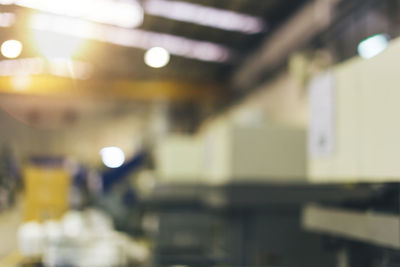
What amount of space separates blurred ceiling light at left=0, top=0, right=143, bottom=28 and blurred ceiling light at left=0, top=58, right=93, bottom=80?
0.07 metres

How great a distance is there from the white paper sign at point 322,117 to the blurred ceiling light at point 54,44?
0.50 metres

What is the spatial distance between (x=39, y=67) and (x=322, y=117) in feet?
1.82

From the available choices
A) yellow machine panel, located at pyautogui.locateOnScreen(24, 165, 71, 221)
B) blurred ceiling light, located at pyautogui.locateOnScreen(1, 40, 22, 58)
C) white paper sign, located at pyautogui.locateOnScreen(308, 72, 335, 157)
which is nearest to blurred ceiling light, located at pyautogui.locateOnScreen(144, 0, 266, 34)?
white paper sign, located at pyautogui.locateOnScreen(308, 72, 335, 157)

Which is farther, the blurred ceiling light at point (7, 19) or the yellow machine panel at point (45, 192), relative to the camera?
the yellow machine panel at point (45, 192)

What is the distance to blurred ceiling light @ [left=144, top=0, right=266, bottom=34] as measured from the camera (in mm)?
2049

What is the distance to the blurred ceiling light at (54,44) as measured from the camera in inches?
23.1

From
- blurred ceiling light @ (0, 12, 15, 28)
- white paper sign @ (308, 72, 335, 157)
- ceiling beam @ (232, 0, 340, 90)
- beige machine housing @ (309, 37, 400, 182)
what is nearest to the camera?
blurred ceiling light @ (0, 12, 15, 28)

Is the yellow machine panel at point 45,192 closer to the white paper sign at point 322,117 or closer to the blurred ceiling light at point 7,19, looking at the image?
the blurred ceiling light at point 7,19

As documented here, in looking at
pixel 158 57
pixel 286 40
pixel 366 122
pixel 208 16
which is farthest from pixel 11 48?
pixel 286 40

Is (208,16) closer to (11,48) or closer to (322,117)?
(322,117)

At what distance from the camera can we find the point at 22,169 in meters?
0.66

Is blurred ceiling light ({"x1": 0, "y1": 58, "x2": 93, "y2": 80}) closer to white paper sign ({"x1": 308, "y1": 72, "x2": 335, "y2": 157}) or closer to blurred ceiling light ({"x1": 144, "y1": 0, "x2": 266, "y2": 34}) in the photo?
white paper sign ({"x1": 308, "y1": 72, "x2": 335, "y2": 157})

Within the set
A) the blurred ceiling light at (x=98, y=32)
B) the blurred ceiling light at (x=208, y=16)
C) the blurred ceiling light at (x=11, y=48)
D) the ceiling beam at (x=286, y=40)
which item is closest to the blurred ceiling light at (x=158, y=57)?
the blurred ceiling light at (x=98, y=32)

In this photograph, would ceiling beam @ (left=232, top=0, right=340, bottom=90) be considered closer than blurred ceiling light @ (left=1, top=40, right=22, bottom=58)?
No
